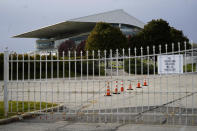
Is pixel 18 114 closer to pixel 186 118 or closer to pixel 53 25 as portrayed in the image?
pixel 186 118

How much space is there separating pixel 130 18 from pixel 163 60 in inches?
2643

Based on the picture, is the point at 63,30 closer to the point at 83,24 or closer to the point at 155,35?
the point at 83,24

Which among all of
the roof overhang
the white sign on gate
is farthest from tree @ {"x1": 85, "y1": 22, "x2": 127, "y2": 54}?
the white sign on gate

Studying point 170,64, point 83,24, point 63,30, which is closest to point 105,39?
point 170,64

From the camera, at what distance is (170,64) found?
20.2 ft

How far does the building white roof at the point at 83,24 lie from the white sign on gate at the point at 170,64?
183 feet

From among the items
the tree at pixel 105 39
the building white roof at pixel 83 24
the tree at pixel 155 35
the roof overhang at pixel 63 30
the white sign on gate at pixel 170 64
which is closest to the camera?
the white sign on gate at pixel 170 64

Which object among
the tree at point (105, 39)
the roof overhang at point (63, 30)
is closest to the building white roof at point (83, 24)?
the roof overhang at point (63, 30)

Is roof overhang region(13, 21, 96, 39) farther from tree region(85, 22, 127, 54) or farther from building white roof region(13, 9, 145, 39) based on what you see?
tree region(85, 22, 127, 54)

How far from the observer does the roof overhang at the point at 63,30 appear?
213ft

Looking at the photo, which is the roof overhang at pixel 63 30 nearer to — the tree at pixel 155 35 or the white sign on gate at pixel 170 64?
the tree at pixel 155 35

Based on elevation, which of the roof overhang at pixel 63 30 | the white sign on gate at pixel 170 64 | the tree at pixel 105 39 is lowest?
the white sign on gate at pixel 170 64

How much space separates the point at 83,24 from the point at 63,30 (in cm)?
874

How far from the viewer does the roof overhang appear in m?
64.8
